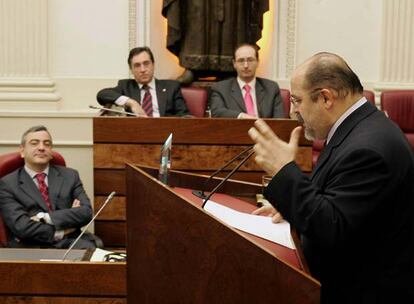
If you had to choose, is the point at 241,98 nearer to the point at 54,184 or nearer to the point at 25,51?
the point at 54,184

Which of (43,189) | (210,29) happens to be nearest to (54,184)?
(43,189)

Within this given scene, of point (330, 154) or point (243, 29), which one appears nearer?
point (330, 154)

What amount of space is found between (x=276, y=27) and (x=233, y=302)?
578cm

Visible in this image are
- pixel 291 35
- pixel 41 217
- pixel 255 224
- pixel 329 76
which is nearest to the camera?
pixel 329 76

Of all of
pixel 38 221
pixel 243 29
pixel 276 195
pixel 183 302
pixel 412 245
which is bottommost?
pixel 38 221

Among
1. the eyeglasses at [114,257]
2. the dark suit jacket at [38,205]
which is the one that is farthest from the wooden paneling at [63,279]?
the dark suit jacket at [38,205]

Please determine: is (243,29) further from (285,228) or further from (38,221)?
(285,228)

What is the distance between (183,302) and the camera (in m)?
2.14

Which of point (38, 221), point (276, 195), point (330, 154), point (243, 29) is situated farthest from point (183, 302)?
point (243, 29)

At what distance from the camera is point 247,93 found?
6387 millimetres

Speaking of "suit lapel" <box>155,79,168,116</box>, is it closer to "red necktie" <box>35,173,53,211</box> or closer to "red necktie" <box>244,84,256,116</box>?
"red necktie" <box>244,84,256,116</box>

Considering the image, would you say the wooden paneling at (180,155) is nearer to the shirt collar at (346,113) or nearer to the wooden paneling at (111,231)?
the wooden paneling at (111,231)

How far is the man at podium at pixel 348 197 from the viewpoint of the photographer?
2.09m

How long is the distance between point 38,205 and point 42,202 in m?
0.03
